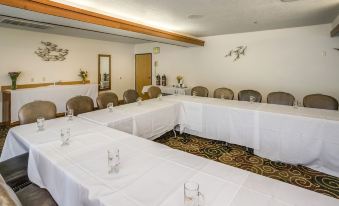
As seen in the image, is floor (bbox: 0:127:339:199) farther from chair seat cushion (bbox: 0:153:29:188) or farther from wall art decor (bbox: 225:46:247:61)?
wall art decor (bbox: 225:46:247:61)

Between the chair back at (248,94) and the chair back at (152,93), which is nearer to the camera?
the chair back at (248,94)

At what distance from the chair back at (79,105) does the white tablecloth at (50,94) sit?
8.16 feet

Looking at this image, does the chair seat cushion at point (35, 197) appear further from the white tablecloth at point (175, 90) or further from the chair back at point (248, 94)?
the white tablecloth at point (175, 90)

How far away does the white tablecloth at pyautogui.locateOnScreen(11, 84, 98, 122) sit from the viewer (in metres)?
4.60

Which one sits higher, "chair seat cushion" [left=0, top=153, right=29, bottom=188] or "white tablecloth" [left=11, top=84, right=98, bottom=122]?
"white tablecloth" [left=11, top=84, right=98, bottom=122]

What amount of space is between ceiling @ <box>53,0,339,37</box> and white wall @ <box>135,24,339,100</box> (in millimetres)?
484

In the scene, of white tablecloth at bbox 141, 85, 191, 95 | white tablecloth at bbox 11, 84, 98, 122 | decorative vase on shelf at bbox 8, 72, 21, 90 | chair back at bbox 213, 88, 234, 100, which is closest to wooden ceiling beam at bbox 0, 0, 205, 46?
chair back at bbox 213, 88, 234, 100

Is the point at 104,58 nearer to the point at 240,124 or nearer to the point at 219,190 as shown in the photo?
the point at 240,124

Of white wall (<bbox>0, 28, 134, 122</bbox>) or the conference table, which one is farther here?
white wall (<bbox>0, 28, 134, 122</bbox>)

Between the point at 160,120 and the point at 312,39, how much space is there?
375cm

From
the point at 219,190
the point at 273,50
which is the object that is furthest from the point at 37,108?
the point at 273,50

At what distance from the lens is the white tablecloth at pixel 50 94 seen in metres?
4.60

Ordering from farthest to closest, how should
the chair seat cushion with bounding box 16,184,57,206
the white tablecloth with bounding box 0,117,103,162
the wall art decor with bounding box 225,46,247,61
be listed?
the wall art decor with bounding box 225,46,247,61 < the white tablecloth with bounding box 0,117,103,162 < the chair seat cushion with bounding box 16,184,57,206

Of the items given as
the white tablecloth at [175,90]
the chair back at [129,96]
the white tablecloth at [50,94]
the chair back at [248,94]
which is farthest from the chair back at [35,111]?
the white tablecloth at [175,90]
